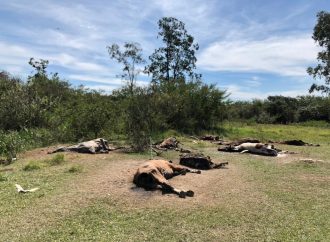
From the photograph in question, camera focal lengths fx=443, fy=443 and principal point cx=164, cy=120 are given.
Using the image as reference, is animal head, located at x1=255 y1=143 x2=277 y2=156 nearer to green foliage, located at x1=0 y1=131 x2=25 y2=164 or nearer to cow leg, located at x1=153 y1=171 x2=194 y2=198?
cow leg, located at x1=153 y1=171 x2=194 y2=198

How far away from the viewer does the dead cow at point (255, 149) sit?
40.1 feet

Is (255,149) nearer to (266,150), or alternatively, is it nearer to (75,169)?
(266,150)

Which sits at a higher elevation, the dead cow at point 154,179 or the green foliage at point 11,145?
the dead cow at point 154,179

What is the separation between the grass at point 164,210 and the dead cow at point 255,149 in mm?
3282

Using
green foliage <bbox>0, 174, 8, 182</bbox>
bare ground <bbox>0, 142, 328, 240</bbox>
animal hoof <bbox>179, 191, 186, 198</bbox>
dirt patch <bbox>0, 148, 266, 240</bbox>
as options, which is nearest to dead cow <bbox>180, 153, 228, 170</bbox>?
bare ground <bbox>0, 142, 328, 240</bbox>

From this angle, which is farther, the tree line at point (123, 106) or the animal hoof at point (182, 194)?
the tree line at point (123, 106)

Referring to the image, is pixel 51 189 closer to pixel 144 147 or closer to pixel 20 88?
pixel 144 147

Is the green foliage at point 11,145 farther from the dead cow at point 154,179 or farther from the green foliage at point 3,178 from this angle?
the dead cow at point 154,179

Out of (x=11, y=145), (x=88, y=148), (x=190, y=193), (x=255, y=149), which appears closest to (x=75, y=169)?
(x=88, y=148)

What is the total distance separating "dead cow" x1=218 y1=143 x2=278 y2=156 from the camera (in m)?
12.2

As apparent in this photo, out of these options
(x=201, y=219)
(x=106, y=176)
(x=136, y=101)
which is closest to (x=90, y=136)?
(x=136, y=101)

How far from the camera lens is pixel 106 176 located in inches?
312

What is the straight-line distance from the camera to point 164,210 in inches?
241


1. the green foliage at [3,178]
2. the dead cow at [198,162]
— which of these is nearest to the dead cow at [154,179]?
the dead cow at [198,162]
